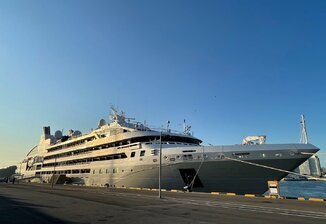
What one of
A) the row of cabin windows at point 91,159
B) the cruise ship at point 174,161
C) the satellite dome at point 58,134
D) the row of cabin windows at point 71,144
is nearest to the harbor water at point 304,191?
the cruise ship at point 174,161

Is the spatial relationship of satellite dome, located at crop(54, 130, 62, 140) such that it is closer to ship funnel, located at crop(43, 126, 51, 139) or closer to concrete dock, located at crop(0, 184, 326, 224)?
ship funnel, located at crop(43, 126, 51, 139)

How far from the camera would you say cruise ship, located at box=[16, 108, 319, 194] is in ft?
98.5

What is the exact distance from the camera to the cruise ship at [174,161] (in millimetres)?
30016

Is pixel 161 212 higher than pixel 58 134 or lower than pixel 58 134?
lower

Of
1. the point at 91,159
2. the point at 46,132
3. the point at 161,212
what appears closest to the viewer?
the point at 161,212

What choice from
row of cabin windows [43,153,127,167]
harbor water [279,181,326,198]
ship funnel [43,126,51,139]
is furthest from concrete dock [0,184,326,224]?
ship funnel [43,126,51,139]

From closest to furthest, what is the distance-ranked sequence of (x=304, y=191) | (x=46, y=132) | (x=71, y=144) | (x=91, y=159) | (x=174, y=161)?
(x=174, y=161) < (x=91, y=159) < (x=71, y=144) < (x=304, y=191) < (x=46, y=132)

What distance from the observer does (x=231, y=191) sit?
32375mm

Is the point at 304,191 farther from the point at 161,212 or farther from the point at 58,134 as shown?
the point at 161,212

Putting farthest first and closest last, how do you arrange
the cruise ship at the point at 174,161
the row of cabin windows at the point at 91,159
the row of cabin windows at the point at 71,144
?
the row of cabin windows at the point at 71,144 < the row of cabin windows at the point at 91,159 < the cruise ship at the point at 174,161

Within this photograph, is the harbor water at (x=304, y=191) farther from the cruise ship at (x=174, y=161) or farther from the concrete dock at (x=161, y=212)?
the concrete dock at (x=161, y=212)

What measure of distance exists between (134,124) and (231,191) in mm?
21487

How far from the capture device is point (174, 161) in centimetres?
3338

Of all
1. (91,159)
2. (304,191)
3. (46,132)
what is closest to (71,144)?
(91,159)
